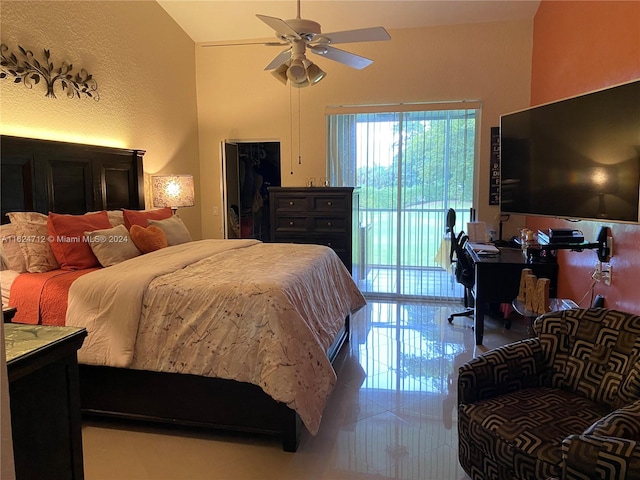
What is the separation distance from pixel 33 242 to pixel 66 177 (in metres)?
0.80

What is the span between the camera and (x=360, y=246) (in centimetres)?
563

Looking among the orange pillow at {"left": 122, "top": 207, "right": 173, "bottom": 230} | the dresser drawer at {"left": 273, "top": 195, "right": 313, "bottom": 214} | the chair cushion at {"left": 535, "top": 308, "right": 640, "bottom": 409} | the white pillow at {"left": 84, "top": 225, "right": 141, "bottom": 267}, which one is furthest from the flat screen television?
the orange pillow at {"left": 122, "top": 207, "right": 173, "bottom": 230}

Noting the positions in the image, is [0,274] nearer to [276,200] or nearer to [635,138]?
[276,200]

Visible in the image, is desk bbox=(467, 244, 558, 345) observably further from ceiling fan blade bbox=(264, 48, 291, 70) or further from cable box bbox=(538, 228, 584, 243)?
ceiling fan blade bbox=(264, 48, 291, 70)

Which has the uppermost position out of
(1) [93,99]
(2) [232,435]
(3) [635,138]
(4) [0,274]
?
(1) [93,99]

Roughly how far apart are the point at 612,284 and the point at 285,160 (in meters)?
3.94

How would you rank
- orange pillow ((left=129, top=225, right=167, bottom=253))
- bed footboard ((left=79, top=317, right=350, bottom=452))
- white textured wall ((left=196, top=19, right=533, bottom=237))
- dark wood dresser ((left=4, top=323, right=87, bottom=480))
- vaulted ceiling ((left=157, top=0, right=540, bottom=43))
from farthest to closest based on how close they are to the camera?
white textured wall ((left=196, top=19, right=533, bottom=237)) → vaulted ceiling ((left=157, top=0, right=540, bottom=43)) → orange pillow ((left=129, top=225, right=167, bottom=253)) → bed footboard ((left=79, top=317, right=350, bottom=452)) → dark wood dresser ((left=4, top=323, right=87, bottom=480))

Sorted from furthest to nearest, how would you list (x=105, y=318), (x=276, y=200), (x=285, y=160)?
(x=285, y=160) < (x=276, y=200) < (x=105, y=318)

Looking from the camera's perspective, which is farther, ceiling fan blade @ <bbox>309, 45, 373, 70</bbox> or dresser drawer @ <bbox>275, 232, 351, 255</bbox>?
dresser drawer @ <bbox>275, 232, 351, 255</bbox>

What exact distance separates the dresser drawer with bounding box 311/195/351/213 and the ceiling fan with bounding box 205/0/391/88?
193 cm

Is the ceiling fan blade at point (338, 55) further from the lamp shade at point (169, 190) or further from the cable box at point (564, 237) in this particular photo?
the lamp shade at point (169, 190)

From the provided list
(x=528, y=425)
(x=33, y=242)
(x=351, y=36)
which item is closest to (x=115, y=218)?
(x=33, y=242)

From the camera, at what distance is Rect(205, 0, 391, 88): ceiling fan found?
288 centimetres

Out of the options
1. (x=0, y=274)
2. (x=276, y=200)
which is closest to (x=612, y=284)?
(x=276, y=200)
